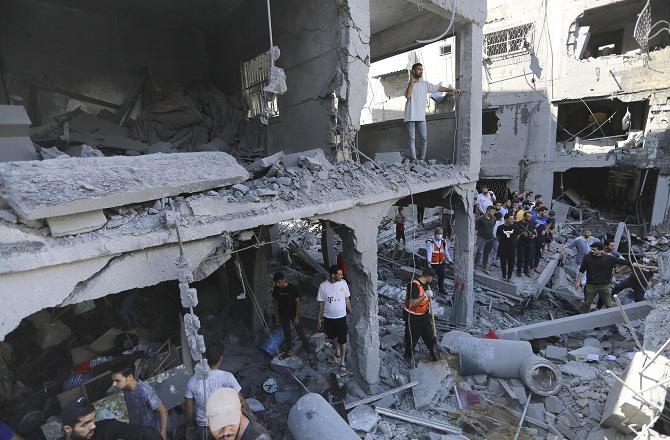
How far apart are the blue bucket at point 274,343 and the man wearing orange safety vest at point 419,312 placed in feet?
7.67

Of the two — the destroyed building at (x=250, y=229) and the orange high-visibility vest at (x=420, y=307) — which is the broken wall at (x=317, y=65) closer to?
the destroyed building at (x=250, y=229)

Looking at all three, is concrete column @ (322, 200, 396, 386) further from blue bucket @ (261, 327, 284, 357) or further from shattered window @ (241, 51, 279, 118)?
shattered window @ (241, 51, 279, 118)

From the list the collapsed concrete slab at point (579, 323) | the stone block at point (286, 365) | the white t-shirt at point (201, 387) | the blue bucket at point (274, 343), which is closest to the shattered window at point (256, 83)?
the blue bucket at point (274, 343)

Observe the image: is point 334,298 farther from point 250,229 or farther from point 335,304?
point 250,229

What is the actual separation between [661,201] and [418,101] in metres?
13.3

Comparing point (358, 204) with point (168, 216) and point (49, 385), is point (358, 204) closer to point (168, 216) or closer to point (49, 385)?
point (168, 216)

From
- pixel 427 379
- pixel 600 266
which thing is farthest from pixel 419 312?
pixel 600 266

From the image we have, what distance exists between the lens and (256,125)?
7.65 metres

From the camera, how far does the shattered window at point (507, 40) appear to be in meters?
15.7

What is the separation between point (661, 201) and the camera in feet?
45.7

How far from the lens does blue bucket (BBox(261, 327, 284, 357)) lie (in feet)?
21.5

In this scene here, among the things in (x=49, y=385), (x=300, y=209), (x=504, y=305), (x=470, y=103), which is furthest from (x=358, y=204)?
(x=504, y=305)

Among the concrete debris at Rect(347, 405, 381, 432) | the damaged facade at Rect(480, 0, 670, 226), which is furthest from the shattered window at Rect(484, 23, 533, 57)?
the concrete debris at Rect(347, 405, 381, 432)

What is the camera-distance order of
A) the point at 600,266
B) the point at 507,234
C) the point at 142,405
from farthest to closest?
the point at 507,234 → the point at 600,266 → the point at 142,405
